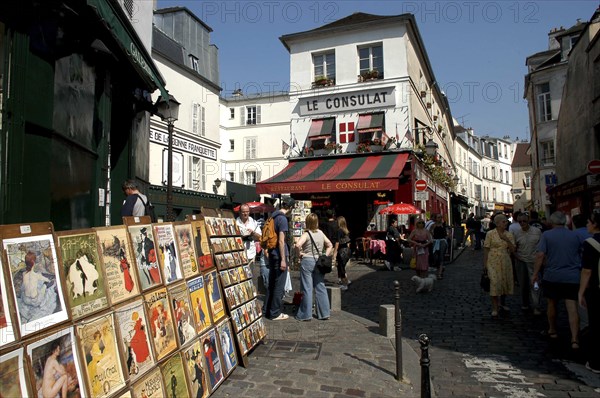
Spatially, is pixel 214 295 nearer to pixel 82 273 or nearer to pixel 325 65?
pixel 82 273

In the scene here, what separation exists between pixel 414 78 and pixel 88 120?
57.3 ft

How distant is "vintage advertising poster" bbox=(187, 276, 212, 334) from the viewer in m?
3.80

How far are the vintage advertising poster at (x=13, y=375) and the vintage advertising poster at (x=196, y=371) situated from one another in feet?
4.66

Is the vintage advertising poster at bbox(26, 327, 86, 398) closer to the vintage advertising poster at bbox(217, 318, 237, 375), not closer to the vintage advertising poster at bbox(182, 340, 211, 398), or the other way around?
the vintage advertising poster at bbox(182, 340, 211, 398)

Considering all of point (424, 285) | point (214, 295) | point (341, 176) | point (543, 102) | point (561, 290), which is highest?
point (543, 102)

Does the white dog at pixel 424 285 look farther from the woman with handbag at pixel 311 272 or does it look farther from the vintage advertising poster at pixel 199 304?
the vintage advertising poster at pixel 199 304

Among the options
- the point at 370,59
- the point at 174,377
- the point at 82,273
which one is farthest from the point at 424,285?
the point at 370,59

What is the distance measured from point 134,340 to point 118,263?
21.1 inches

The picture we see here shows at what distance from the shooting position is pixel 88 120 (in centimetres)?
681

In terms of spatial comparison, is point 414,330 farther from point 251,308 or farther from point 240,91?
point 240,91

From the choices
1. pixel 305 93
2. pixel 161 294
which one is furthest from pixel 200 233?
pixel 305 93

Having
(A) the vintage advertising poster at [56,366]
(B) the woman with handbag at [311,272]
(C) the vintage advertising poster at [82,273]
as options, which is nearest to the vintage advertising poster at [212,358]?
(C) the vintage advertising poster at [82,273]

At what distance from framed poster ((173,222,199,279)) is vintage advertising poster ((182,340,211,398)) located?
63 centimetres

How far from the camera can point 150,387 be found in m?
2.94
